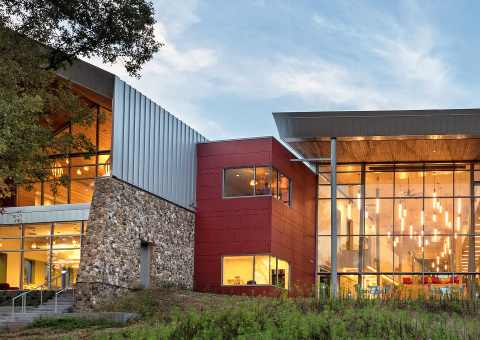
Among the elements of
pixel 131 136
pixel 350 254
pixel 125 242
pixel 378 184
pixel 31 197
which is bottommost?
pixel 350 254

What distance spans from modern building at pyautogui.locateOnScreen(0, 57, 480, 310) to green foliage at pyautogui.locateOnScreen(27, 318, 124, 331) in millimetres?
1776

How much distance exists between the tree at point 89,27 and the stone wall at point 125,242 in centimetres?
445

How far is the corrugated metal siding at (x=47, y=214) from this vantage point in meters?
20.1

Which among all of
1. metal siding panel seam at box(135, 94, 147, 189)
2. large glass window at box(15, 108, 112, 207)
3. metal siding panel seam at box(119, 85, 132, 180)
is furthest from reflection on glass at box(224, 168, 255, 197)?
metal siding panel seam at box(119, 85, 132, 180)

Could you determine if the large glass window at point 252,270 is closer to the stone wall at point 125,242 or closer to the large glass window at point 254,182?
the stone wall at point 125,242

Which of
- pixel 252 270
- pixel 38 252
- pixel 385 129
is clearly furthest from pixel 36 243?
pixel 385 129

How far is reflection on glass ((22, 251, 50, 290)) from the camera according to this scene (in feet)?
67.2

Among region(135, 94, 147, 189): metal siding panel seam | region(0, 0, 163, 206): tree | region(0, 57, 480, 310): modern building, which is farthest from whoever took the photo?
region(135, 94, 147, 189): metal siding panel seam

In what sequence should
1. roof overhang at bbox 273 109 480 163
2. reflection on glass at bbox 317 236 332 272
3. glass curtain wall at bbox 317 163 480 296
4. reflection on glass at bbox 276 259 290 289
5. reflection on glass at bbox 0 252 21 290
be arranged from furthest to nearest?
1. reflection on glass at bbox 317 236 332 272
2. glass curtain wall at bbox 317 163 480 296
3. reflection on glass at bbox 276 259 290 289
4. roof overhang at bbox 273 109 480 163
5. reflection on glass at bbox 0 252 21 290

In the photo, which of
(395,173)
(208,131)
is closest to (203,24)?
(208,131)

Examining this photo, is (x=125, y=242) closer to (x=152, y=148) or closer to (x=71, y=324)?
(x=152, y=148)

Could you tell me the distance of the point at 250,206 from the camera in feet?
77.6

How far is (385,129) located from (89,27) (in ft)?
41.6

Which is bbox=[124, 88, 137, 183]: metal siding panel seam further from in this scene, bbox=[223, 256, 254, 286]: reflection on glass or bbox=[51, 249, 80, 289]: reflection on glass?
bbox=[223, 256, 254, 286]: reflection on glass
